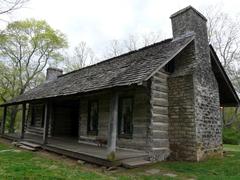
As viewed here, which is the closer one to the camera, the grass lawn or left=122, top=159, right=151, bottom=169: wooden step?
the grass lawn

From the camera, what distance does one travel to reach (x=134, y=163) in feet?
24.5

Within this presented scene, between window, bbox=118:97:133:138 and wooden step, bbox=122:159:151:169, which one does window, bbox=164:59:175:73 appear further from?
wooden step, bbox=122:159:151:169

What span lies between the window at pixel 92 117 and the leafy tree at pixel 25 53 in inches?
544

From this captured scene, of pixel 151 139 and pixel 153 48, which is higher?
pixel 153 48

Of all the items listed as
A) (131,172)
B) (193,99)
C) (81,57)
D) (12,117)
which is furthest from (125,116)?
(81,57)

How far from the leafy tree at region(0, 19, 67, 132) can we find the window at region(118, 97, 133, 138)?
648 inches

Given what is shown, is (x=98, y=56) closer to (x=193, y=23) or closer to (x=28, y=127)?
(x=28, y=127)

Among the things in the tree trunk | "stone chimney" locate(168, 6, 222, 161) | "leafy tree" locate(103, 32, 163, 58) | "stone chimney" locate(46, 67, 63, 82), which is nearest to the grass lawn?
"stone chimney" locate(168, 6, 222, 161)

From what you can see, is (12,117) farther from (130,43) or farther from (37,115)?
(130,43)

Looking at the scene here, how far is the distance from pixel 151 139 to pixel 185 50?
4208 millimetres

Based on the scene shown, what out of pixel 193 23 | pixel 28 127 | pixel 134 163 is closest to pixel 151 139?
pixel 134 163

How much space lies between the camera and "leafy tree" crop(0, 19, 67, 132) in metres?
22.8

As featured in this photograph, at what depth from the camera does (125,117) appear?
33.0 ft

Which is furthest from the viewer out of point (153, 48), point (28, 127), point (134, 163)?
point (28, 127)
